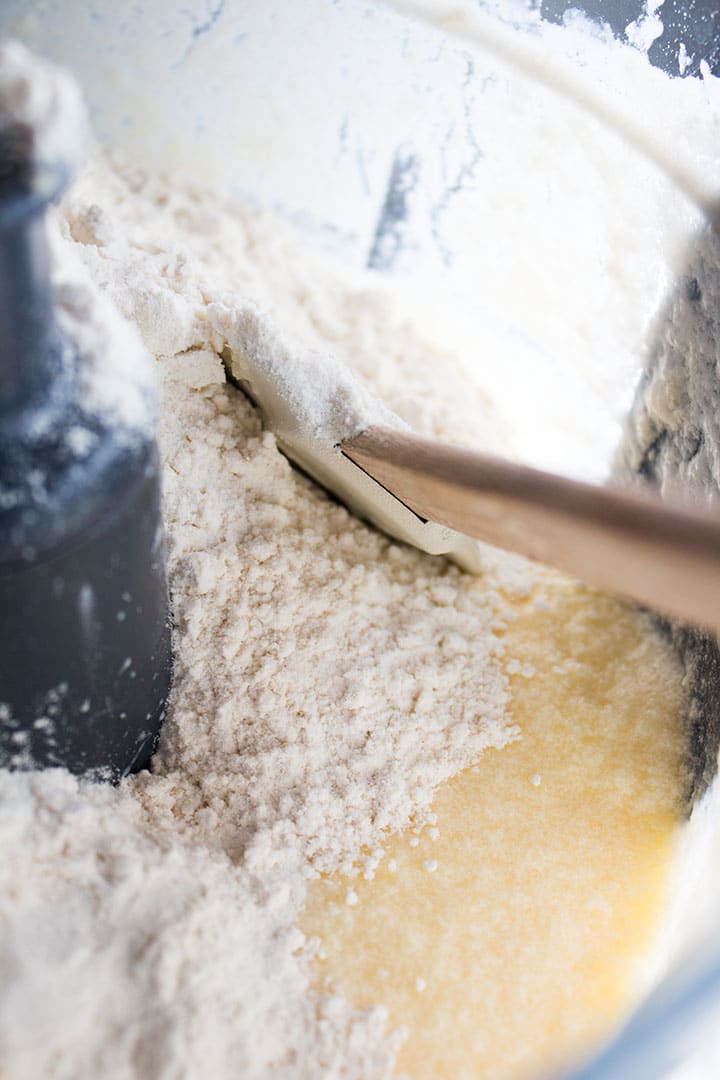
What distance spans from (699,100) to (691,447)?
0.30 m

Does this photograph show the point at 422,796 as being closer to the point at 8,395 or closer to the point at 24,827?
the point at 24,827

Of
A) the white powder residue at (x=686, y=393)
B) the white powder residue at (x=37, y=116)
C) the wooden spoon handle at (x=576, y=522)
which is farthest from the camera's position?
the white powder residue at (x=686, y=393)

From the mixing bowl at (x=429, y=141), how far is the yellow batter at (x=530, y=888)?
4.7 inches

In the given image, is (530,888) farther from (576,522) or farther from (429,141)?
(429,141)

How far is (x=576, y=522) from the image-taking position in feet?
1.69

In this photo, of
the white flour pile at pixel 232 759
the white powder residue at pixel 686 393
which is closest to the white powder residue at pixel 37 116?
the white flour pile at pixel 232 759

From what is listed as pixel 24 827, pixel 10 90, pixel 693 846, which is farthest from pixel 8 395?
pixel 693 846

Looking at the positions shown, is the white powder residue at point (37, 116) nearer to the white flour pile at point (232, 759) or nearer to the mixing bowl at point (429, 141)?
the white flour pile at point (232, 759)

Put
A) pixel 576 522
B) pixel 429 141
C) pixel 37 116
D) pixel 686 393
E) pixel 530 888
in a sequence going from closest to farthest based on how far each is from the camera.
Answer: pixel 37 116 < pixel 576 522 < pixel 530 888 < pixel 686 393 < pixel 429 141

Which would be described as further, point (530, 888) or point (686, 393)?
point (686, 393)

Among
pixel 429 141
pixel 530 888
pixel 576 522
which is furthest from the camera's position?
pixel 429 141

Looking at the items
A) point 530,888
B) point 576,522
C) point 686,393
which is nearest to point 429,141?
point 686,393

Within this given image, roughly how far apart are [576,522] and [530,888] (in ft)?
0.87

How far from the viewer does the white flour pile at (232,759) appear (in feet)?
1.67
